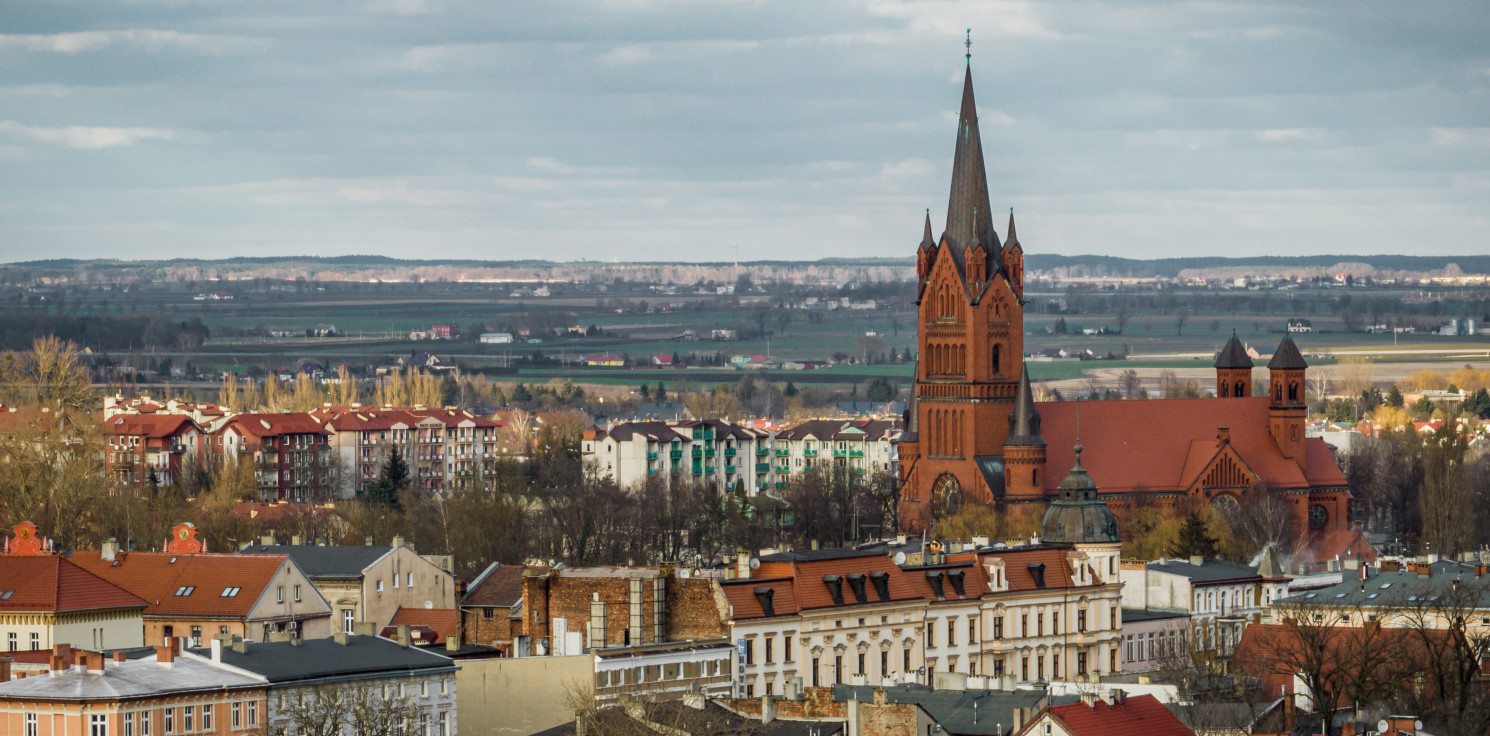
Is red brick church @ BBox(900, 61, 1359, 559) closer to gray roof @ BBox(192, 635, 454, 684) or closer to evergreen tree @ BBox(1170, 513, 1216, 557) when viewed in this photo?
evergreen tree @ BBox(1170, 513, 1216, 557)

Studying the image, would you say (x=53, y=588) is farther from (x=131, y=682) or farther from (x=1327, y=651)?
(x=1327, y=651)

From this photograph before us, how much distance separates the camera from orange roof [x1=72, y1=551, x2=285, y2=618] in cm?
9562

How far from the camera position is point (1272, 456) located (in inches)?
6388

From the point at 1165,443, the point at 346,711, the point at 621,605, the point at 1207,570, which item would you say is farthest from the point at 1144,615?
the point at 1165,443

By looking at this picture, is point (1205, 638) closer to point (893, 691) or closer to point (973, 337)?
point (893, 691)

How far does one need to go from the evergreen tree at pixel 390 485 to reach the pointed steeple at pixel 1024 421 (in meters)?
34.7

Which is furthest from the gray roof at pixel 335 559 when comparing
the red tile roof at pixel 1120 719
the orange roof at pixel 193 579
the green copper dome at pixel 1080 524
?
the red tile roof at pixel 1120 719

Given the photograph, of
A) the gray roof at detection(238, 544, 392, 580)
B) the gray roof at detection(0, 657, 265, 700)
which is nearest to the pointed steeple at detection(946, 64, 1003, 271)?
the gray roof at detection(238, 544, 392, 580)

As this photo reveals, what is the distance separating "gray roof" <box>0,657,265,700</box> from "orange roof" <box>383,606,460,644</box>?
24396 mm

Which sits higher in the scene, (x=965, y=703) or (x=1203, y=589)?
(x=965, y=703)

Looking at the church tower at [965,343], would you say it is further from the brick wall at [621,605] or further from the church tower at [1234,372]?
the brick wall at [621,605]

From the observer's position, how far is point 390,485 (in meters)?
184

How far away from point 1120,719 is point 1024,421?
87.4 m

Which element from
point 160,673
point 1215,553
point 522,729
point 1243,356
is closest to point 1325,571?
point 1215,553
